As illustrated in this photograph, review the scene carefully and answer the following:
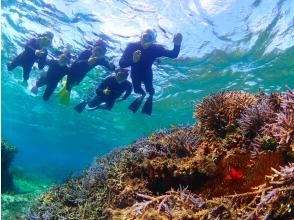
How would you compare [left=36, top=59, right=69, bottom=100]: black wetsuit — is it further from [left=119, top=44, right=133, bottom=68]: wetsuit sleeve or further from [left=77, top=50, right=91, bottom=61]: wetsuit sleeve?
[left=119, top=44, right=133, bottom=68]: wetsuit sleeve

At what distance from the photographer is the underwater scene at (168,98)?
12.5 ft

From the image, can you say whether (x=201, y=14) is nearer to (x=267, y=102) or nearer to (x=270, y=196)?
A: (x=267, y=102)

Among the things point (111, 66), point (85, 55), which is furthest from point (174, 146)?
point (85, 55)

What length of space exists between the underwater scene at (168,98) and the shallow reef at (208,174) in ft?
0.05

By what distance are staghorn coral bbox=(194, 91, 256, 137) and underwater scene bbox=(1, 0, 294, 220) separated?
18 millimetres

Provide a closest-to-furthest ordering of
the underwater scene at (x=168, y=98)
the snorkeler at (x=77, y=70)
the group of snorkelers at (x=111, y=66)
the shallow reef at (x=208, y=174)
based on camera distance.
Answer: the shallow reef at (x=208, y=174)
the underwater scene at (x=168, y=98)
the group of snorkelers at (x=111, y=66)
the snorkeler at (x=77, y=70)

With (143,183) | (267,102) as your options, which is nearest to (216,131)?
(267,102)

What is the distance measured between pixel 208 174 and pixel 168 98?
70.2 ft

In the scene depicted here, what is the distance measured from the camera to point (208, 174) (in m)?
4.34

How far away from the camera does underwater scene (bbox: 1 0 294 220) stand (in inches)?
149

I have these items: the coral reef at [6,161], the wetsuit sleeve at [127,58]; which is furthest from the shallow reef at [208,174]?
the coral reef at [6,161]

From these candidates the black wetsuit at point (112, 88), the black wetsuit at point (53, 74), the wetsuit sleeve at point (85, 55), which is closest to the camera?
the black wetsuit at point (112, 88)

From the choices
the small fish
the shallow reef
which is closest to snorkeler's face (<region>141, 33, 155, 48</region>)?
the shallow reef

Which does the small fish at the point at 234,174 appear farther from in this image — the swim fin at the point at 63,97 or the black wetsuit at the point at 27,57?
the black wetsuit at the point at 27,57
